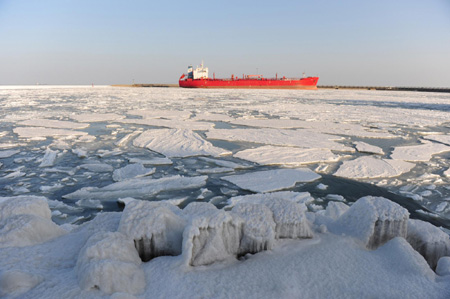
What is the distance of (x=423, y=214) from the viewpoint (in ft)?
8.89

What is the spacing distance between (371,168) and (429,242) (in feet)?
8.18

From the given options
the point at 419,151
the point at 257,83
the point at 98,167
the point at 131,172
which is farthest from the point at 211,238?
the point at 257,83

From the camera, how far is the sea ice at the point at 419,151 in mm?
4602

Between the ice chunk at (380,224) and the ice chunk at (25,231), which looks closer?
the ice chunk at (25,231)

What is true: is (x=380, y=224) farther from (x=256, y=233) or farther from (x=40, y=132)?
(x=40, y=132)

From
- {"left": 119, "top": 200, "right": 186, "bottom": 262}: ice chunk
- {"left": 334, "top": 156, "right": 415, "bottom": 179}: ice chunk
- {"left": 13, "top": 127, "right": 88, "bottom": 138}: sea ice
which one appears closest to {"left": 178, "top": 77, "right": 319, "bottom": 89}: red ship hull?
{"left": 13, "top": 127, "right": 88, "bottom": 138}: sea ice

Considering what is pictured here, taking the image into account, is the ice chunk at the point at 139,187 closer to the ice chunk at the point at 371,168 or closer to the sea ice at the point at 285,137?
the ice chunk at the point at 371,168

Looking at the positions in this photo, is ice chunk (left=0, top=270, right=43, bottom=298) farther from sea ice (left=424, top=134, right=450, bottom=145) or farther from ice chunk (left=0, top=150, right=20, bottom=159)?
sea ice (left=424, top=134, right=450, bottom=145)

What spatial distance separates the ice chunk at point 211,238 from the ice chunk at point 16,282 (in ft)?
2.32

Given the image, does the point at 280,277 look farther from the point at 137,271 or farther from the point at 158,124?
the point at 158,124

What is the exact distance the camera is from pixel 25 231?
1.63m

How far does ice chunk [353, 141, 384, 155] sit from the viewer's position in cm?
499

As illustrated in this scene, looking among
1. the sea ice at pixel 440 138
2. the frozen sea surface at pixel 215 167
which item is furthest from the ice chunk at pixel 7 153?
the sea ice at pixel 440 138

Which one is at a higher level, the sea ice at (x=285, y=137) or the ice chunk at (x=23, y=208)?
the ice chunk at (x=23, y=208)
